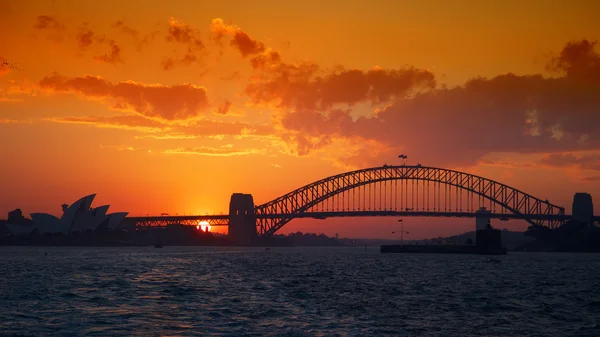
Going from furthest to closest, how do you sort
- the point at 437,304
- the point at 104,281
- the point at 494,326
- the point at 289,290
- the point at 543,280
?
the point at 543,280 < the point at 104,281 < the point at 289,290 < the point at 437,304 < the point at 494,326

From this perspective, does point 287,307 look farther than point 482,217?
No

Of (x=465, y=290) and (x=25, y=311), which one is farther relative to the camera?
(x=465, y=290)

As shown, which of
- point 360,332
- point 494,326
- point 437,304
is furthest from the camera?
point 437,304

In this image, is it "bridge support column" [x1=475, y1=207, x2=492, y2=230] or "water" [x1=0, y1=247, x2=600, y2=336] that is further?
"bridge support column" [x1=475, y1=207, x2=492, y2=230]

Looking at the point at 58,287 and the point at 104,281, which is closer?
the point at 58,287

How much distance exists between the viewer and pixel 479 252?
157125 mm

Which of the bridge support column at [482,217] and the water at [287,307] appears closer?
the water at [287,307]

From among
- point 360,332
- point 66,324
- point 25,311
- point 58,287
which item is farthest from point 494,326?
point 58,287

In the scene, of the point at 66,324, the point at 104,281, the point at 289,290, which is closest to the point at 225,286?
the point at 289,290

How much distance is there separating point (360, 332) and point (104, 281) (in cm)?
3092

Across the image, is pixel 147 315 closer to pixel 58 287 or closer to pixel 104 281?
pixel 58 287

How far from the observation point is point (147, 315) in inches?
1433

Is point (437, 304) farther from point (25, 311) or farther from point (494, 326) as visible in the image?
point (25, 311)

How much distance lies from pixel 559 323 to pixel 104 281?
3419 cm
